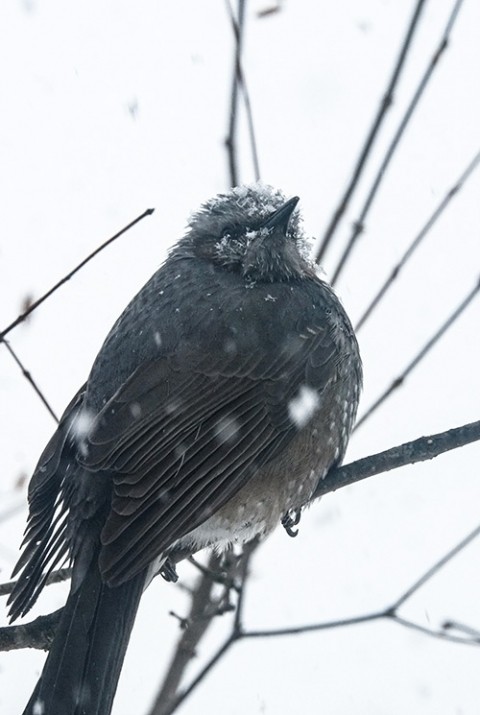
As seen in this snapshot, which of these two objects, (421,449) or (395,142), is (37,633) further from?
(395,142)

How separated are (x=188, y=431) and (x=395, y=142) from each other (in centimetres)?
138

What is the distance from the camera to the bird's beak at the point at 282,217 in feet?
16.2

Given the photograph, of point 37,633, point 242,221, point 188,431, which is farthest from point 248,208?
point 37,633

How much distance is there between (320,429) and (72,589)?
4.15 feet

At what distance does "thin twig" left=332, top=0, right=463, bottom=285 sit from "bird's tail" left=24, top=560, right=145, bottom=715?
4.85 feet

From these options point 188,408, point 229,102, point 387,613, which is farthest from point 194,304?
point 387,613

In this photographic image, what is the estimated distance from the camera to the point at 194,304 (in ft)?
15.4

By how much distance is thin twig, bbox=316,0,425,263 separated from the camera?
13.3ft

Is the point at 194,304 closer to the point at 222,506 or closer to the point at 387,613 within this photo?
the point at 222,506

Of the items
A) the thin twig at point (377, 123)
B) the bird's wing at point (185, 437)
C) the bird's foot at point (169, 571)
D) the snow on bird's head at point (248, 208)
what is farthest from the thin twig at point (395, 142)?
the bird's foot at point (169, 571)

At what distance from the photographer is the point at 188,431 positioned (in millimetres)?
4230

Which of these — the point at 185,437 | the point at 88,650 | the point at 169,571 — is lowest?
the point at 88,650

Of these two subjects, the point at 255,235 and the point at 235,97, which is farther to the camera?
the point at 255,235

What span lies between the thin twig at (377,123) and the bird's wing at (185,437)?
2.10 ft
